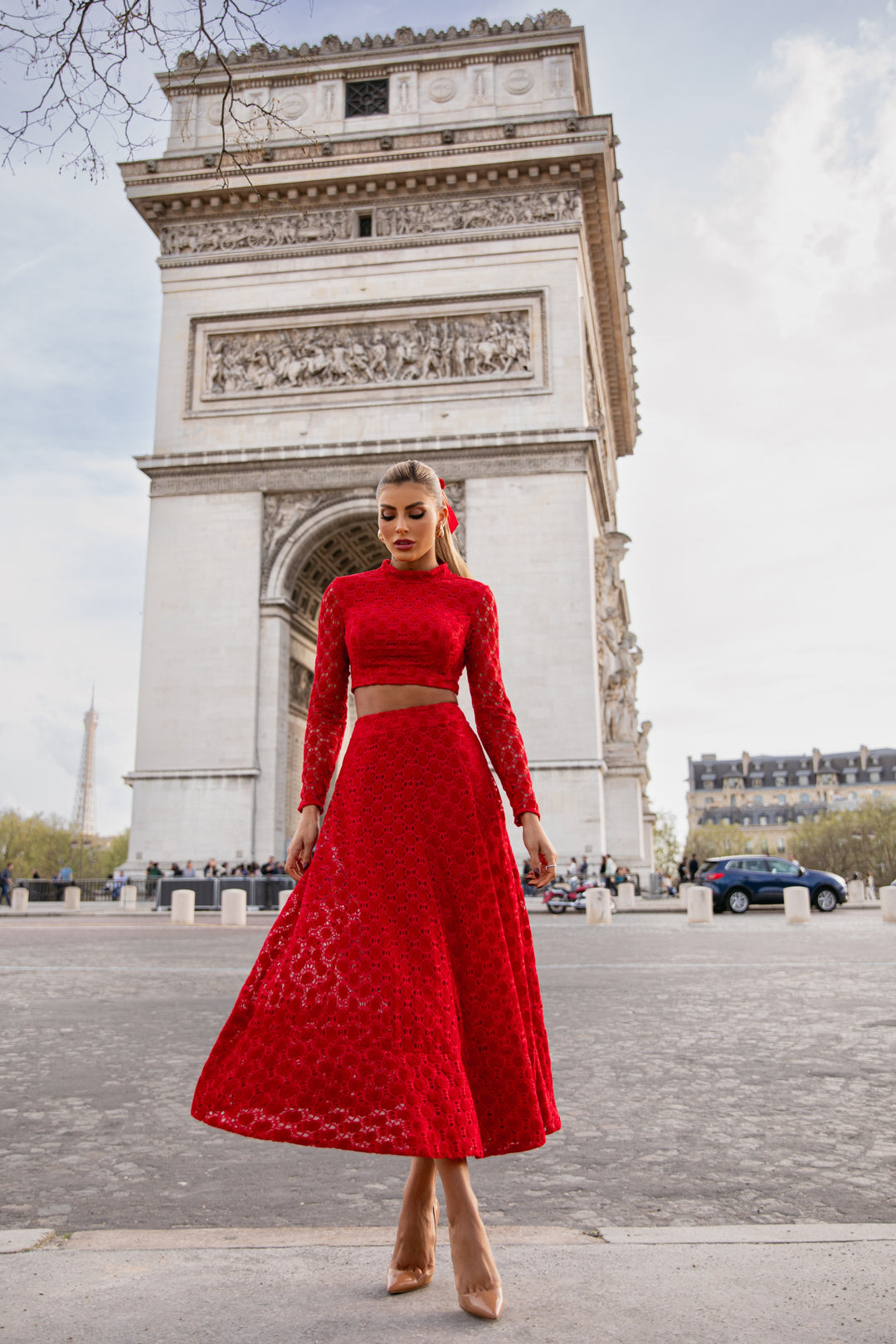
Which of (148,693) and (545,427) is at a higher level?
(545,427)

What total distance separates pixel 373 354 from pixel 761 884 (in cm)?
1370

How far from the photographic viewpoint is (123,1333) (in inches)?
74.8

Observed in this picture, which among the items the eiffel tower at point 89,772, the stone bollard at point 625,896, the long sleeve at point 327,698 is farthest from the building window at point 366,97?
the eiffel tower at point 89,772

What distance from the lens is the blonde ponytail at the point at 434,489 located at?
9.02 ft

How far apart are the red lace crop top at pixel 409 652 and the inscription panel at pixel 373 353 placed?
21928 mm

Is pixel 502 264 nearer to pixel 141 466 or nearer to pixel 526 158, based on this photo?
pixel 526 158

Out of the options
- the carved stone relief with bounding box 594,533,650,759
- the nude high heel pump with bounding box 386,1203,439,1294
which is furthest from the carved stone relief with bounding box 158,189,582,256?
the nude high heel pump with bounding box 386,1203,439,1294

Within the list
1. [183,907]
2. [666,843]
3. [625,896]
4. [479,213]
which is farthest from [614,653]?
[666,843]

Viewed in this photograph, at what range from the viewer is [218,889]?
66.2 feet

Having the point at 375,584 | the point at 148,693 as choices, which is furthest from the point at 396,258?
the point at 375,584

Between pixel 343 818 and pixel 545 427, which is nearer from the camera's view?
pixel 343 818

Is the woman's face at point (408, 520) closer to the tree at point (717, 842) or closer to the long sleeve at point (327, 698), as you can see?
the long sleeve at point (327, 698)

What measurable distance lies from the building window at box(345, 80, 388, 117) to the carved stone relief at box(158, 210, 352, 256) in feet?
9.13

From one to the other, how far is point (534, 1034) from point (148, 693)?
72.9 feet
